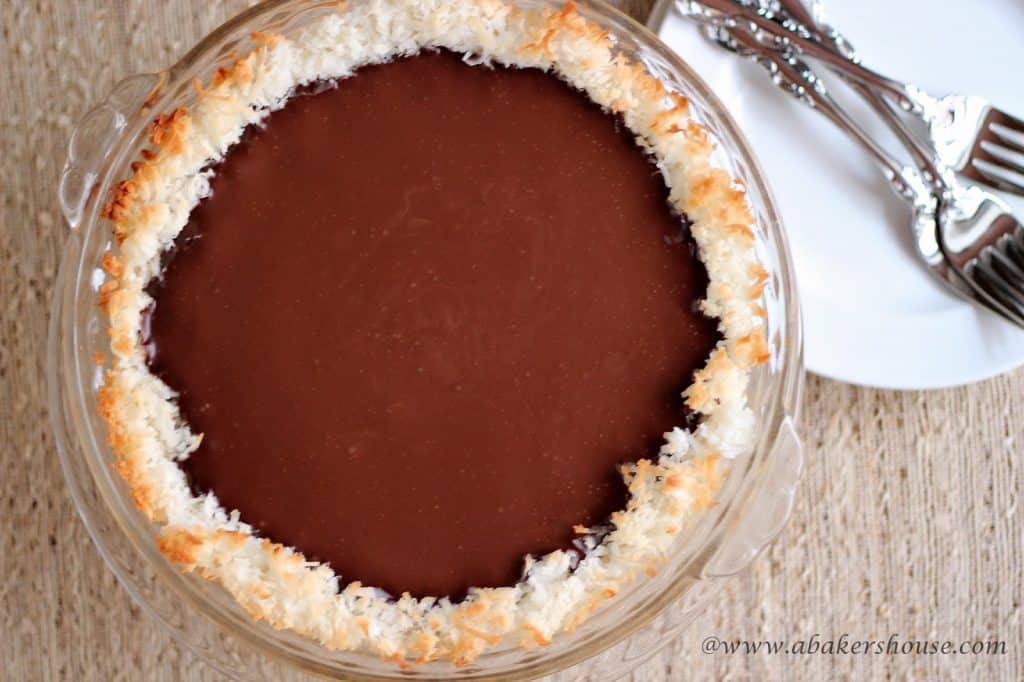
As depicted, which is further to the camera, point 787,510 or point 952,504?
point 952,504

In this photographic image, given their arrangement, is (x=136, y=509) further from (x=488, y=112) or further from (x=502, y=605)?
(x=488, y=112)

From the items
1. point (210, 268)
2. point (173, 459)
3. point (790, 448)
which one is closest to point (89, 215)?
point (210, 268)

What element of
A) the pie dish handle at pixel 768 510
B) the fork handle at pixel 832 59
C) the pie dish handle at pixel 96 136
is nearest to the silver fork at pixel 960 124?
the fork handle at pixel 832 59

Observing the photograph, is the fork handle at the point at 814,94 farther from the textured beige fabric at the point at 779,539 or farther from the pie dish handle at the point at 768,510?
the pie dish handle at the point at 768,510

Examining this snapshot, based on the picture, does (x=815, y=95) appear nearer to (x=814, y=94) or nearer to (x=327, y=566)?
(x=814, y=94)

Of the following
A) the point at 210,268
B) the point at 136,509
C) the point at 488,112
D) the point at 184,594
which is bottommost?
the point at 184,594

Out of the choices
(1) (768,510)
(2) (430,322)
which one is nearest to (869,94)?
(1) (768,510)
